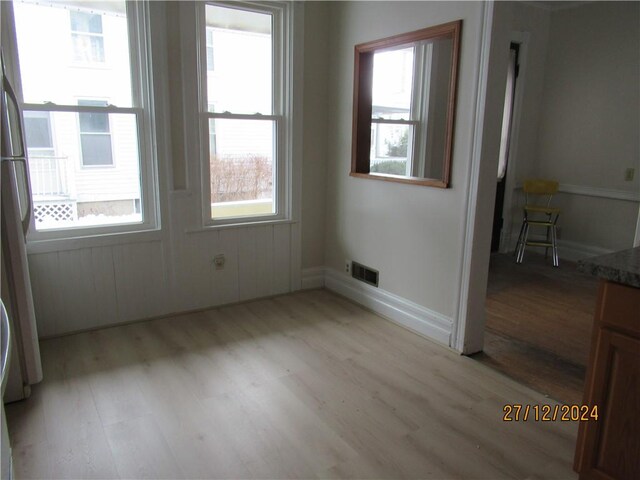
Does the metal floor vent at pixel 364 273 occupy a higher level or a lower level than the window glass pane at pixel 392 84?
lower

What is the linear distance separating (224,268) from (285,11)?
6.38 ft

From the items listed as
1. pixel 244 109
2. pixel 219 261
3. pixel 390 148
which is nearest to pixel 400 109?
pixel 390 148

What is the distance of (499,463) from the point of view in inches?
75.4

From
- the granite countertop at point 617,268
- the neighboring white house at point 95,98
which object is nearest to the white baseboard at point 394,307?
the neighboring white house at point 95,98

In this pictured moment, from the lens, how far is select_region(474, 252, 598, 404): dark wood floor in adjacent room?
2.63 metres

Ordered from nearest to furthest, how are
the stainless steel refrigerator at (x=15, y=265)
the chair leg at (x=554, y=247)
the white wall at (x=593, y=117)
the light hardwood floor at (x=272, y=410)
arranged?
1. the light hardwood floor at (x=272, y=410)
2. the stainless steel refrigerator at (x=15, y=265)
3. the white wall at (x=593, y=117)
4. the chair leg at (x=554, y=247)

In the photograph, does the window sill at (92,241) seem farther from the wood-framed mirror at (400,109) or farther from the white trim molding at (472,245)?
the white trim molding at (472,245)

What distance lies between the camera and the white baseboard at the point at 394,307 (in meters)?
3.00

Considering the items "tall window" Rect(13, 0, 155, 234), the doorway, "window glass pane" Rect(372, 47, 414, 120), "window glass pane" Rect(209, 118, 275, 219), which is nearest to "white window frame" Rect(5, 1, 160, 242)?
"tall window" Rect(13, 0, 155, 234)

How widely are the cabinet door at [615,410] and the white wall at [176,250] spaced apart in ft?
8.30

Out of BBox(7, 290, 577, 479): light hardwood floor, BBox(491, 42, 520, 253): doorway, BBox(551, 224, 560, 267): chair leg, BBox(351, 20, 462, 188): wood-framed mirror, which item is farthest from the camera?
BBox(491, 42, 520, 253): doorway

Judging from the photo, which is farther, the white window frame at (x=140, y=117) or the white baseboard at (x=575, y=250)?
the white baseboard at (x=575, y=250)
